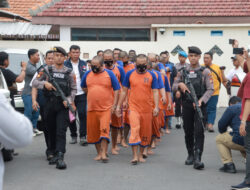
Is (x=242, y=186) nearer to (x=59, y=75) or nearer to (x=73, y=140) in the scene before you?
(x=59, y=75)

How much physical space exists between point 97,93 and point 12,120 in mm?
6545

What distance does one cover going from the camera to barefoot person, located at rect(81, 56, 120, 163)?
9141 mm

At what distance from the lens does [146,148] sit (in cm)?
994

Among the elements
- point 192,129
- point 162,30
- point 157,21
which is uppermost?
point 157,21

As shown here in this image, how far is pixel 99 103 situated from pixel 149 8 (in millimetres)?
14987

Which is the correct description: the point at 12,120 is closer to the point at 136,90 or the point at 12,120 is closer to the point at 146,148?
the point at 136,90

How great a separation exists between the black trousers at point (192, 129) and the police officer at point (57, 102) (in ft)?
6.27

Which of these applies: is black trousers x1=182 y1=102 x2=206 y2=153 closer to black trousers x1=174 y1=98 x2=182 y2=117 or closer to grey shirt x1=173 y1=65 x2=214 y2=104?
grey shirt x1=173 y1=65 x2=214 y2=104

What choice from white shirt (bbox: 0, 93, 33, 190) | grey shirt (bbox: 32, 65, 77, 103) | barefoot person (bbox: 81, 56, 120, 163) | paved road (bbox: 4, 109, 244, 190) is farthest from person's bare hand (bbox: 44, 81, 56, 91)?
white shirt (bbox: 0, 93, 33, 190)

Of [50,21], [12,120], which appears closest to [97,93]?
[12,120]

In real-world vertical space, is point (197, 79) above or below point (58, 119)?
above

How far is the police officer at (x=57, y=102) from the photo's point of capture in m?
8.64

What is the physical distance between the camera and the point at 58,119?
342 inches

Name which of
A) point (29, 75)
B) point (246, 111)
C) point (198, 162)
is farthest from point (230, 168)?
point (29, 75)
